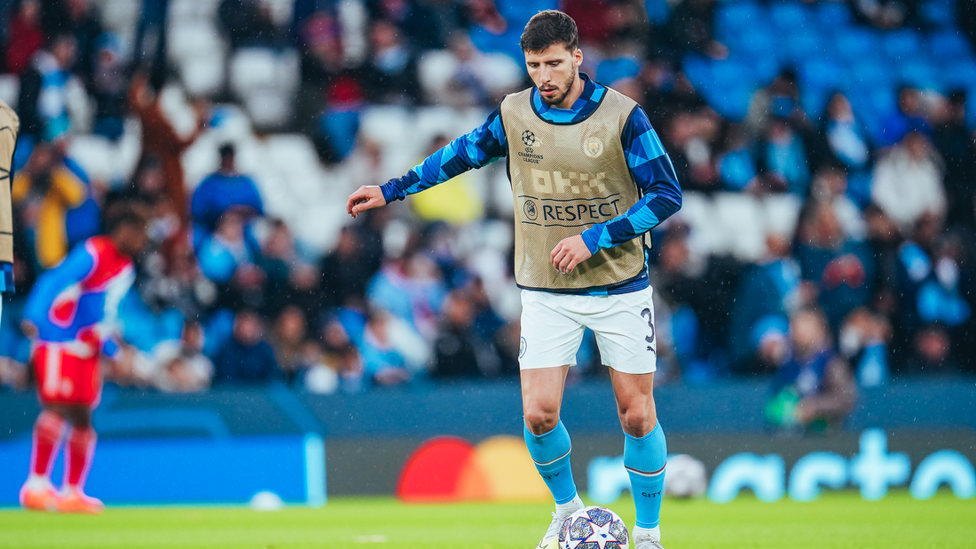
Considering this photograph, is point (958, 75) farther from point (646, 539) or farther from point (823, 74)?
point (646, 539)

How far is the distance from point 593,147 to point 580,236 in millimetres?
409

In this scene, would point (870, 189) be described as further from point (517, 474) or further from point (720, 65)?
point (517, 474)

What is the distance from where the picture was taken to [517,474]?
9.91 m

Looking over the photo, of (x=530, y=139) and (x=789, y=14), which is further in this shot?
(x=789, y=14)

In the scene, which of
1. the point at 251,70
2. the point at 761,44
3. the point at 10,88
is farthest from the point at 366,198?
the point at 761,44

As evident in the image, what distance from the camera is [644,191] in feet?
16.3

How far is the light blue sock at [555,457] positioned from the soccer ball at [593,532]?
20cm

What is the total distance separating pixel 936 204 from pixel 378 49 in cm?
636

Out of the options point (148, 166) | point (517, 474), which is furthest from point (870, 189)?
point (148, 166)

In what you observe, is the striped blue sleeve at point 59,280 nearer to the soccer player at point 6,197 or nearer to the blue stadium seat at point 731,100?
the soccer player at point 6,197

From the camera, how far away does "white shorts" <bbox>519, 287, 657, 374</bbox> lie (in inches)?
198

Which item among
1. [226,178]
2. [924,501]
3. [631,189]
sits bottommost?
[924,501]

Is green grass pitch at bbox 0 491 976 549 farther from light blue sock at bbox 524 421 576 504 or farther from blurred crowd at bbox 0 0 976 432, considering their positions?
blurred crowd at bbox 0 0 976 432

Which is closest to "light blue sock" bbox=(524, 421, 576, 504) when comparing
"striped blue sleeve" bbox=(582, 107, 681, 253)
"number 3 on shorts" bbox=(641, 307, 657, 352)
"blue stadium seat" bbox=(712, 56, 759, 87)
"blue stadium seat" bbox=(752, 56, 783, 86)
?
"number 3 on shorts" bbox=(641, 307, 657, 352)
